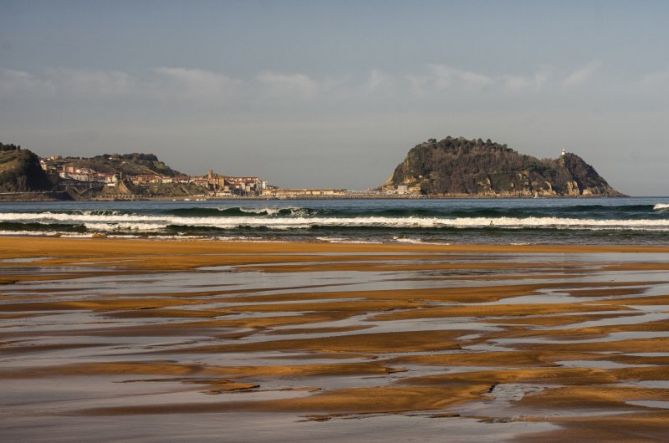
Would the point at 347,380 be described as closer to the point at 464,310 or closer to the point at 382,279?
the point at 464,310

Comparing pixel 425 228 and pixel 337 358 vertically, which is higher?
pixel 337 358

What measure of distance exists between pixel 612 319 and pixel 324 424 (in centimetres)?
532

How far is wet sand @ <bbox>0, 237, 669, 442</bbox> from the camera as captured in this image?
16.2 ft

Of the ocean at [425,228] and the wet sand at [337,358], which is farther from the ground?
the wet sand at [337,358]

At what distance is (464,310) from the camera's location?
1066 cm

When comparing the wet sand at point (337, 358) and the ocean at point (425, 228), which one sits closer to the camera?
the wet sand at point (337, 358)

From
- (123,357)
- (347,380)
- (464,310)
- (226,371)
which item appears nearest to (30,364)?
(123,357)

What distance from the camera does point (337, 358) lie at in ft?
23.5

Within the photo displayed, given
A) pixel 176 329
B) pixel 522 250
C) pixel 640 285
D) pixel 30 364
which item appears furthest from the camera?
pixel 522 250

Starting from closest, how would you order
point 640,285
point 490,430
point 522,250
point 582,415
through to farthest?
point 490,430 → point 582,415 → point 640,285 → point 522,250

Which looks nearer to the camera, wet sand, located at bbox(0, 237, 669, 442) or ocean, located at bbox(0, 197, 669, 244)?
wet sand, located at bbox(0, 237, 669, 442)

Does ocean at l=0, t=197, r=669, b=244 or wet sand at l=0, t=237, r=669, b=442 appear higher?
wet sand at l=0, t=237, r=669, b=442

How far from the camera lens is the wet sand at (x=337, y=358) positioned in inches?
194

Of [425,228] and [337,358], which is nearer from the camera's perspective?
[337,358]
